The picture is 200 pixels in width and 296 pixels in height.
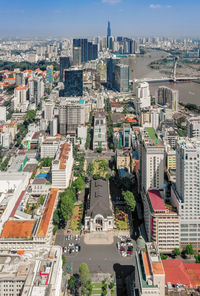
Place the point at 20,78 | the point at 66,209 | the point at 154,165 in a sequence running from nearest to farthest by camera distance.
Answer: the point at 66,209 < the point at 154,165 < the point at 20,78

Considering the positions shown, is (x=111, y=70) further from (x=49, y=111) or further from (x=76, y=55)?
(x=49, y=111)

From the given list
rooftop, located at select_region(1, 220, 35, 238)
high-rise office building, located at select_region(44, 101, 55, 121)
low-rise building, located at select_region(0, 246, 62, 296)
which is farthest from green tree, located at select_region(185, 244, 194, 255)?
high-rise office building, located at select_region(44, 101, 55, 121)

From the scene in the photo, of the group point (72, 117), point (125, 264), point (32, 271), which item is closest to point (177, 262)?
point (125, 264)

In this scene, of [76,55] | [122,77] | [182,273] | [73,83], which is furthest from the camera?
[76,55]

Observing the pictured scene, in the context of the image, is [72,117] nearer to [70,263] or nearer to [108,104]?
[108,104]

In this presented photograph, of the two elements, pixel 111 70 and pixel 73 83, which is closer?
pixel 73 83

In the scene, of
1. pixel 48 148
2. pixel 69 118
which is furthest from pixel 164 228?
pixel 69 118

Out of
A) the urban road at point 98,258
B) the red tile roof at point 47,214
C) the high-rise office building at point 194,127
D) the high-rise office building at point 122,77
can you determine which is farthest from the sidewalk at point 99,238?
the high-rise office building at point 122,77
